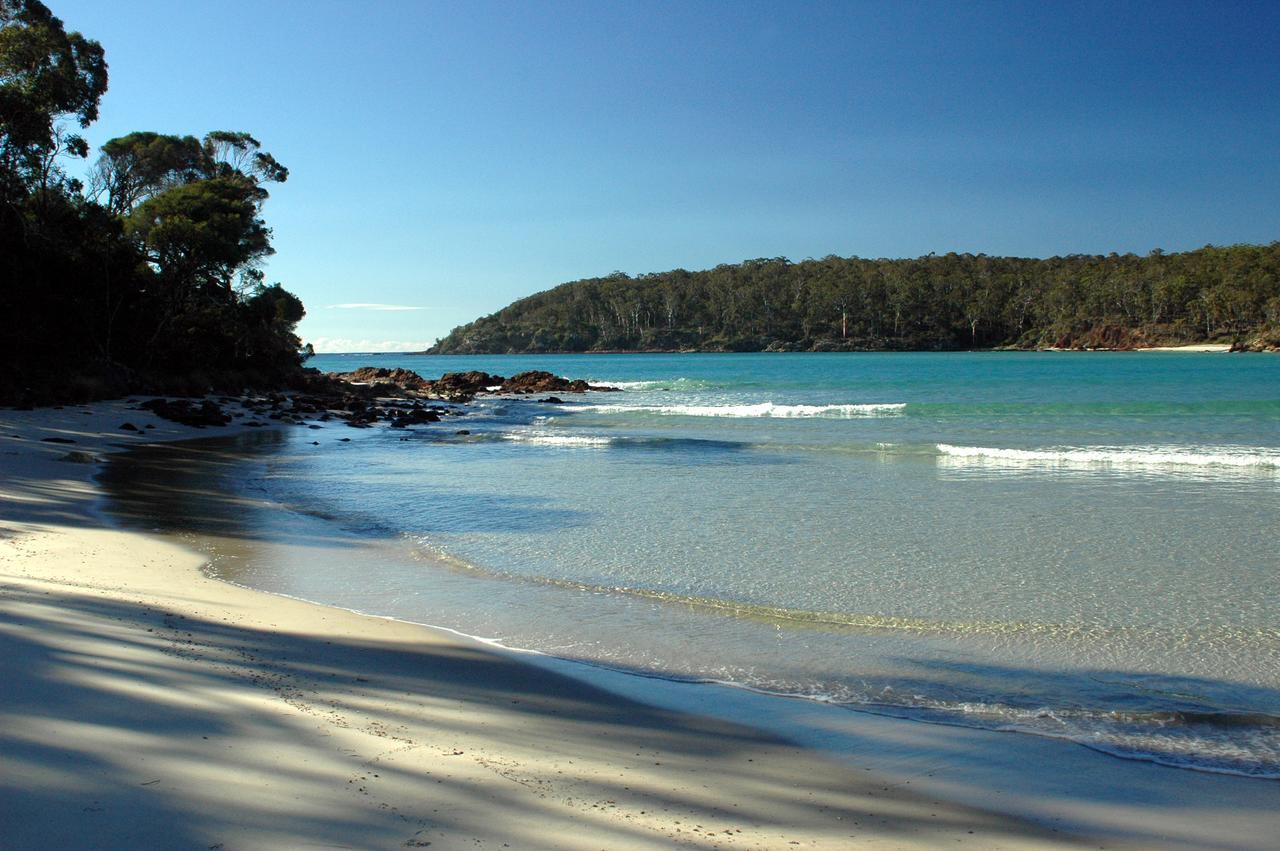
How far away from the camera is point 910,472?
16.5m

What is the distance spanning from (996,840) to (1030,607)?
14.0 feet

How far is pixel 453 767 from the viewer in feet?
12.8

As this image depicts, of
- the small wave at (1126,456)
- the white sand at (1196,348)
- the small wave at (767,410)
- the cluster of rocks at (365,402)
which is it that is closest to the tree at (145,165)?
the cluster of rocks at (365,402)

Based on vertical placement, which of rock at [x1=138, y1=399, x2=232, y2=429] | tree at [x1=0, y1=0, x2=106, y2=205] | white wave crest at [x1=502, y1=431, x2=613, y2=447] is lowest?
white wave crest at [x1=502, y1=431, x2=613, y2=447]

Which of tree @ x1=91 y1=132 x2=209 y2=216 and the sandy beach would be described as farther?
tree @ x1=91 y1=132 x2=209 y2=216

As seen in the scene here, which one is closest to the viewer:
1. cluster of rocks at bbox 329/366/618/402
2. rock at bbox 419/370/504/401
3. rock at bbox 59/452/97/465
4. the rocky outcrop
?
rock at bbox 59/452/97/465

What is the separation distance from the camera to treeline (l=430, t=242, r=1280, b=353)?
128 metres

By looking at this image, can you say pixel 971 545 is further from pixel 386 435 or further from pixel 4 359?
pixel 4 359

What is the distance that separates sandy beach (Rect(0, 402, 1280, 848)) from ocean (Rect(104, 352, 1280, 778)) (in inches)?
24.1

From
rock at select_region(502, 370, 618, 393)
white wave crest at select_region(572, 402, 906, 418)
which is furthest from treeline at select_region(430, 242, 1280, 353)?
white wave crest at select_region(572, 402, 906, 418)

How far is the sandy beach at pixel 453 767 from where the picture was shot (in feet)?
10.9

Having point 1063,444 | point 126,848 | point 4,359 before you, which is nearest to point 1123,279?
point 1063,444

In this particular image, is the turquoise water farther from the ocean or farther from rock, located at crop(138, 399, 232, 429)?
rock, located at crop(138, 399, 232, 429)

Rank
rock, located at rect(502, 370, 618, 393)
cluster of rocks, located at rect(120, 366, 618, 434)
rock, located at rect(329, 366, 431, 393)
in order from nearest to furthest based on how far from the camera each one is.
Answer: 1. cluster of rocks, located at rect(120, 366, 618, 434)
2. rock, located at rect(329, 366, 431, 393)
3. rock, located at rect(502, 370, 618, 393)
